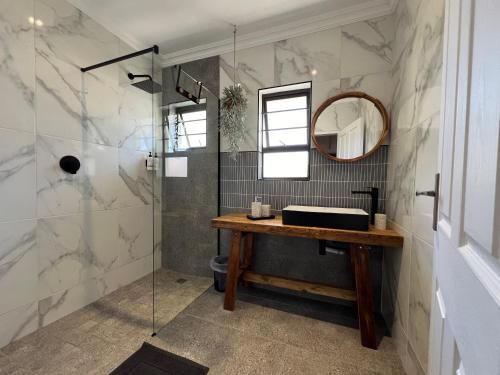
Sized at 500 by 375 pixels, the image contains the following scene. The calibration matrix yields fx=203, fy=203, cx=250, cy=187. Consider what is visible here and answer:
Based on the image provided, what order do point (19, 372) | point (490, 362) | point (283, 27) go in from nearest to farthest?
point (490, 362)
point (19, 372)
point (283, 27)

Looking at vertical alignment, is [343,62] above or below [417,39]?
above

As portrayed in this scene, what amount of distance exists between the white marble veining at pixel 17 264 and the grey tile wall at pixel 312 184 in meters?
1.52

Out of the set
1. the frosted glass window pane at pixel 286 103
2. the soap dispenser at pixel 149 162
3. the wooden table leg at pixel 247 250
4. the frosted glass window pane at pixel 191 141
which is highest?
the frosted glass window pane at pixel 286 103

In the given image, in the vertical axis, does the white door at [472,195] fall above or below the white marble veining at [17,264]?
above

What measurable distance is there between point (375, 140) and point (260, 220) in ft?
3.87

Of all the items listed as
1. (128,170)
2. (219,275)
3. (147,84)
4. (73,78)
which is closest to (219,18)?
(147,84)

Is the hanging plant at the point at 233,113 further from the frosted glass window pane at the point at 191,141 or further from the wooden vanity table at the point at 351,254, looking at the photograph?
the wooden vanity table at the point at 351,254

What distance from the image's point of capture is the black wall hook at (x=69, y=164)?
1.61 m

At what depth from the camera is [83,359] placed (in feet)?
4.08

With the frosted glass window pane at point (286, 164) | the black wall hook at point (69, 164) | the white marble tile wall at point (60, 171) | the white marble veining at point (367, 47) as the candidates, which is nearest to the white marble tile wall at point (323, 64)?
the white marble veining at point (367, 47)

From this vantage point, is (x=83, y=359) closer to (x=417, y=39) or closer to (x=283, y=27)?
(x=417, y=39)

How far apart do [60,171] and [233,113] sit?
1.52 metres

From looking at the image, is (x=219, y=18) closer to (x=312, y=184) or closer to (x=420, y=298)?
(x=312, y=184)

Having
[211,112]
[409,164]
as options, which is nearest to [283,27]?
[211,112]
